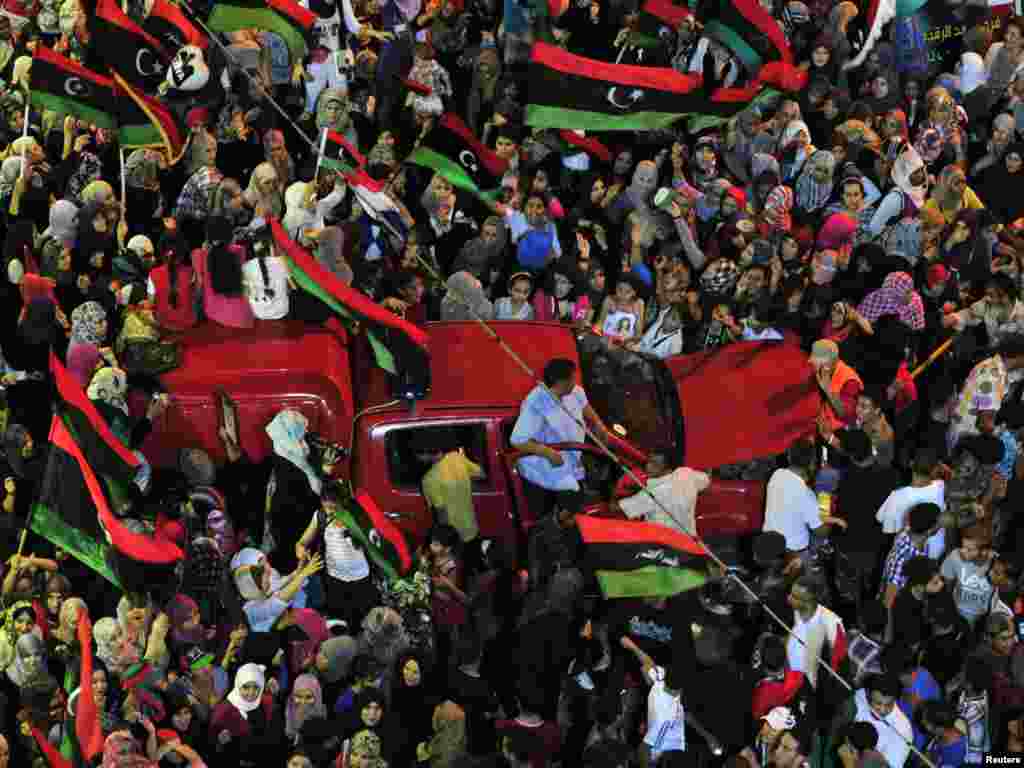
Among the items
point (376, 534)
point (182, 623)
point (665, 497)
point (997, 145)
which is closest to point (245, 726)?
point (182, 623)

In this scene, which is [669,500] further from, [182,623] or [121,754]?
[121,754]

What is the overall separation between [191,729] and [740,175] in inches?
279

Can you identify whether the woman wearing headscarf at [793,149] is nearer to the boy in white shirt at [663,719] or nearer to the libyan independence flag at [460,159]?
the libyan independence flag at [460,159]

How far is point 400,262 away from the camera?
52.0 feet

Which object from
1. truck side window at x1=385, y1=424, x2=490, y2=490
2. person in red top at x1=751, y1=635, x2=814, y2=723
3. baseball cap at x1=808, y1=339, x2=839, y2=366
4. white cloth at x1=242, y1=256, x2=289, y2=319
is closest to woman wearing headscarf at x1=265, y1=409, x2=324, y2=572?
truck side window at x1=385, y1=424, x2=490, y2=490

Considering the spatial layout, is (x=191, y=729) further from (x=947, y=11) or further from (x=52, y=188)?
(x=947, y=11)

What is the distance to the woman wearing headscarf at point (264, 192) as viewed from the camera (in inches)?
636

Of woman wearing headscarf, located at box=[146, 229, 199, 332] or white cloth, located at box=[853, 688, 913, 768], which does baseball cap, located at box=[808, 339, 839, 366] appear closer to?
white cloth, located at box=[853, 688, 913, 768]

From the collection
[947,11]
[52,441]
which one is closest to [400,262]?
[52,441]

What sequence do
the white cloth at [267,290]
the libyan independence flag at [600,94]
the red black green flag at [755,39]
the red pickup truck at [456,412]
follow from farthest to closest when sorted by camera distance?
the red black green flag at [755,39] → the libyan independence flag at [600,94] → the white cloth at [267,290] → the red pickup truck at [456,412]

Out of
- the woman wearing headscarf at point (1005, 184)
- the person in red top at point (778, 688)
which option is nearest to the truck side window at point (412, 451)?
the person in red top at point (778, 688)

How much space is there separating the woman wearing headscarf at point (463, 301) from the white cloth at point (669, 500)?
7.90 feet

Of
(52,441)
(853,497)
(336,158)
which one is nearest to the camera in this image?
(52,441)

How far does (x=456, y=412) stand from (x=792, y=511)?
2243 millimetres
